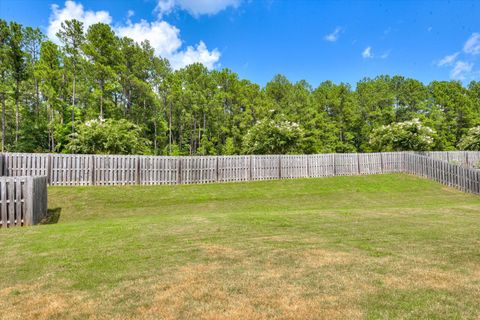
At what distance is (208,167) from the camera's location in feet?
65.3

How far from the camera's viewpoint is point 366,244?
5980 mm

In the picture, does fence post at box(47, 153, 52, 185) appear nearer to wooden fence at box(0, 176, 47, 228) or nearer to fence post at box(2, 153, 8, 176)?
fence post at box(2, 153, 8, 176)

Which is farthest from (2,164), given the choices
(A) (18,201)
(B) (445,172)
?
(B) (445,172)

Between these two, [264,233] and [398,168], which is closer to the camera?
[264,233]

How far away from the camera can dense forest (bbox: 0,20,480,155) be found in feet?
95.1

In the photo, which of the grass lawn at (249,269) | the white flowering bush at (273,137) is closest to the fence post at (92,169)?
the grass lawn at (249,269)

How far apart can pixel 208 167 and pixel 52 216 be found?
986cm

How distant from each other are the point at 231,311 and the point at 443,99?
6287 cm

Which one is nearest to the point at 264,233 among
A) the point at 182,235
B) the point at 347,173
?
the point at 182,235

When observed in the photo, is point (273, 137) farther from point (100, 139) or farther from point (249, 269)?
point (249, 269)

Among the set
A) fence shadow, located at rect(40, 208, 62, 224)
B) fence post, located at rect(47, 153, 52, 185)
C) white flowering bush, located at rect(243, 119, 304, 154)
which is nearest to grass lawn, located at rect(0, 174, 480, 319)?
fence shadow, located at rect(40, 208, 62, 224)

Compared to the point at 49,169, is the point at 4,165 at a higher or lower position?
higher

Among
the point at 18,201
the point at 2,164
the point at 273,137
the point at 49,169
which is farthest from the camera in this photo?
the point at 273,137

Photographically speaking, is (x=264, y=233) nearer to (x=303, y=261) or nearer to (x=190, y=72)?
(x=303, y=261)
